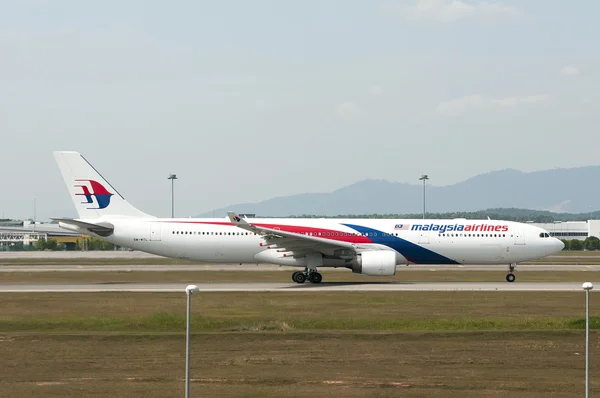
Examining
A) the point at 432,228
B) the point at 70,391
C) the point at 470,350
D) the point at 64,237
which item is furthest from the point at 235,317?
the point at 64,237

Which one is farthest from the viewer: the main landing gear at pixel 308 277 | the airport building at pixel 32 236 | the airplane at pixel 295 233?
the airport building at pixel 32 236

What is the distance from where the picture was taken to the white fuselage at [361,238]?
48.4m

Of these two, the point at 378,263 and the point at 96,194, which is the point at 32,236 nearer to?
the point at 96,194

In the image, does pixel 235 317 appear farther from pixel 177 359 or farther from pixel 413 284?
pixel 413 284

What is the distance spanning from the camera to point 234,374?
69.7ft

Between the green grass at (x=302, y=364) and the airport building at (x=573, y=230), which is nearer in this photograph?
Result: the green grass at (x=302, y=364)

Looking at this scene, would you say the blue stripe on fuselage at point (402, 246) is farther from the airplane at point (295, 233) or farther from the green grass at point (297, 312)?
the green grass at point (297, 312)

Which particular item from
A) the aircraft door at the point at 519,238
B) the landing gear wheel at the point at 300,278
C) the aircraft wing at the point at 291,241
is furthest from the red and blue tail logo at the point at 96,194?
the aircraft door at the point at 519,238

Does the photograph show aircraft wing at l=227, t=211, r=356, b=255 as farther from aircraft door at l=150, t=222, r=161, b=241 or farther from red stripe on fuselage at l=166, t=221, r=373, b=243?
aircraft door at l=150, t=222, r=161, b=241

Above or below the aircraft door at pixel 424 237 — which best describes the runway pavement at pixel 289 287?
below

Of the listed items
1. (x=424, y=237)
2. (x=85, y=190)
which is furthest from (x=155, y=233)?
(x=424, y=237)

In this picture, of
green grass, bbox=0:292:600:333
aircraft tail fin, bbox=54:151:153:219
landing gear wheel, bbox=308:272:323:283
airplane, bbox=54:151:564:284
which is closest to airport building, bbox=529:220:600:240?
airplane, bbox=54:151:564:284

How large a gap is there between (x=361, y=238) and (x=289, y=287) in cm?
606

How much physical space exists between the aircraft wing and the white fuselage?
3.19 ft
